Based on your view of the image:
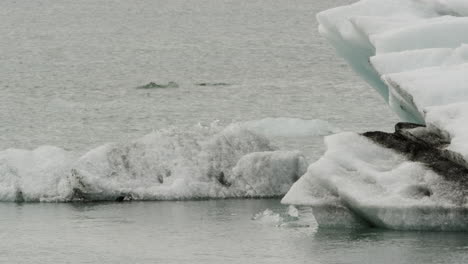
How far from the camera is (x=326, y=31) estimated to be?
1894 cm

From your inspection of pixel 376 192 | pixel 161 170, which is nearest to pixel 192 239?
pixel 376 192

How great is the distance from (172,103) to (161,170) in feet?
60.5

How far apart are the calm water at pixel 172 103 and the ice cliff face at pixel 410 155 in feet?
0.94

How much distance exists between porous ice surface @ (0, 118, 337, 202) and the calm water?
35 centimetres

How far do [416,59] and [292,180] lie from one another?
112 inches

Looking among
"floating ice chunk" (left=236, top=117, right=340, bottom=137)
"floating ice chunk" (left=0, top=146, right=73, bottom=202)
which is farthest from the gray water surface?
"floating ice chunk" (left=236, top=117, right=340, bottom=137)

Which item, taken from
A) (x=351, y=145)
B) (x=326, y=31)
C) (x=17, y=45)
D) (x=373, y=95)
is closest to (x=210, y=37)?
(x=17, y=45)

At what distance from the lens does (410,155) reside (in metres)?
14.7

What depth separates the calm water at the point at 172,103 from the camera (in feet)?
46.5

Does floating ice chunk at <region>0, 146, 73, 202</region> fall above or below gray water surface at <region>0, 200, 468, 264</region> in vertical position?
above

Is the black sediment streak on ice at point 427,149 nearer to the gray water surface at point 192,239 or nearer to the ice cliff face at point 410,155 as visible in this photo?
the ice cliff face at point 410,155

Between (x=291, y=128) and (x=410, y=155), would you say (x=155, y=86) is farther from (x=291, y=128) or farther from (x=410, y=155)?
(x=410, y=155)

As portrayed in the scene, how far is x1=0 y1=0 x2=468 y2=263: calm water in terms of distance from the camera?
558 inches

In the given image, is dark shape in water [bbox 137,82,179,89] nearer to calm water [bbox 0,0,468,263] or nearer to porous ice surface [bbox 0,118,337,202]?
calm water [bbox 0,0,468,263]
